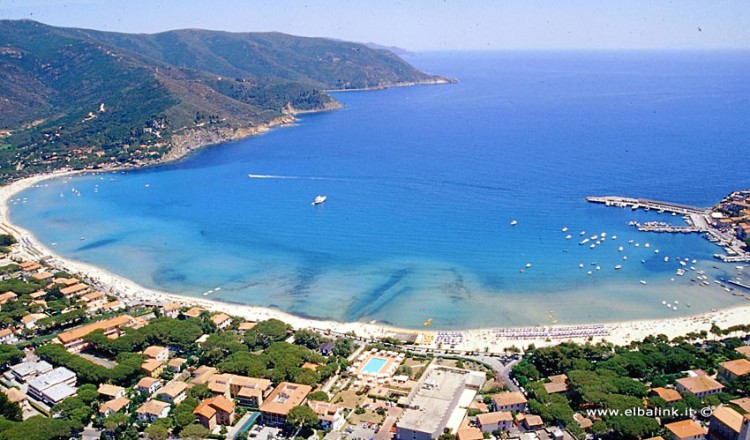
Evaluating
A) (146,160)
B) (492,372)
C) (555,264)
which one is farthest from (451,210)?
(146,160)

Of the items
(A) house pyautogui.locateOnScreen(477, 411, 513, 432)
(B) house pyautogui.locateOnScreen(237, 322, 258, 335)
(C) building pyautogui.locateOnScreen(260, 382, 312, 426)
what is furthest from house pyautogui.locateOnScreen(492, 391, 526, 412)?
(B) house pyautogui.locateOnScreen(237, 322, 258, 335)

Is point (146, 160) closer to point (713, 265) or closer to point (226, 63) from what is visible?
point (713, 265)

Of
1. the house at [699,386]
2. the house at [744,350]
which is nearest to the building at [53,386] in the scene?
the house at [699,386]

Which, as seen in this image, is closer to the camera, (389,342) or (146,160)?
(389,342)

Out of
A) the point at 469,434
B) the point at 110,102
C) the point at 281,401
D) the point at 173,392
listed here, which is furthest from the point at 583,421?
the point at 110,102

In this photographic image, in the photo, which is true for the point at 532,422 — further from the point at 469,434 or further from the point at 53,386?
the point at 53,386

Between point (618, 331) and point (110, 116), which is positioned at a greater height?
point (110, 116)
